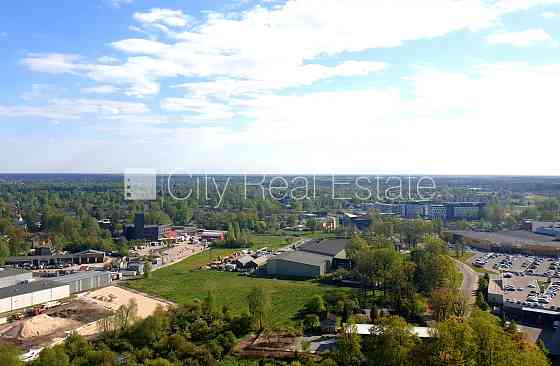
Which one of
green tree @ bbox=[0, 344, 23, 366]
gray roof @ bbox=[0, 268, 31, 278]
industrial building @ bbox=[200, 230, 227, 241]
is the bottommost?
industrial building @ bbox=[200, 230, 227, 241]

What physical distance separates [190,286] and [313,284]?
16.2ft

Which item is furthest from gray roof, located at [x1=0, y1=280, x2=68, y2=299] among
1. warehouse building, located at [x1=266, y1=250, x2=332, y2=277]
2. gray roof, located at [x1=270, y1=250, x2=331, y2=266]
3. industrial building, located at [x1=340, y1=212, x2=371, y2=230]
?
industrial building, located at [x1=340, y1=212, x2=371, y2=230]

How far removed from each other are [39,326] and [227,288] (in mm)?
7040

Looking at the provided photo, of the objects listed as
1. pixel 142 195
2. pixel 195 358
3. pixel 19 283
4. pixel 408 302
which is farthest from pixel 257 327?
pixel 142 195

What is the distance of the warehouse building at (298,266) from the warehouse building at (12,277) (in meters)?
9.84

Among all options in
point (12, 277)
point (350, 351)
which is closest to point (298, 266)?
point (12, 277)

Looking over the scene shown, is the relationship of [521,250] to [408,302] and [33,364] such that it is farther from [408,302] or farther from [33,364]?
[33,364]

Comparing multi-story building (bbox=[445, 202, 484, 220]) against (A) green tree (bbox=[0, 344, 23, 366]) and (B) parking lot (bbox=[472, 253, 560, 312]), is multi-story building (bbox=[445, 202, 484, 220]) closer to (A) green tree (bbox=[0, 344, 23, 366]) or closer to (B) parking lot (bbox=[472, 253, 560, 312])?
(B) parking lot (bbox=[472, 253, 560, 312])

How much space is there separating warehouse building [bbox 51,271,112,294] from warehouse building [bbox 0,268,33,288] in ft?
4.03

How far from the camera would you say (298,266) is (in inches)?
835

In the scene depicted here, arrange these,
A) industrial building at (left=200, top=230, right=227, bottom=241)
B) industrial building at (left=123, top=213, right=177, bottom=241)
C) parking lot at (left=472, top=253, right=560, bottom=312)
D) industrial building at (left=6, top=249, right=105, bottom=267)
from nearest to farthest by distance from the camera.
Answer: parking lot at (left=472, top=253, right=560, bottom=312), industrial building at (left=6, top=249, right=105, bottom=267), industrial building at (left=123, top=213, right=177, bottom=241), industrial building at (left=200, top=230, right=227, bottom=241)

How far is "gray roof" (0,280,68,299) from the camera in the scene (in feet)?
51.8

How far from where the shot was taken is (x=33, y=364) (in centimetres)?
948

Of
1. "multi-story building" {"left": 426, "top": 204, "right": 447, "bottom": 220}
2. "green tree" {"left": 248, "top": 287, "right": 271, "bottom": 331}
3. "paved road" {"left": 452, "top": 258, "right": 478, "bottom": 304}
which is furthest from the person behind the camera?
"multi-story building" {"left": 426, "top": 204, "right": 447, "bottom": 220}
